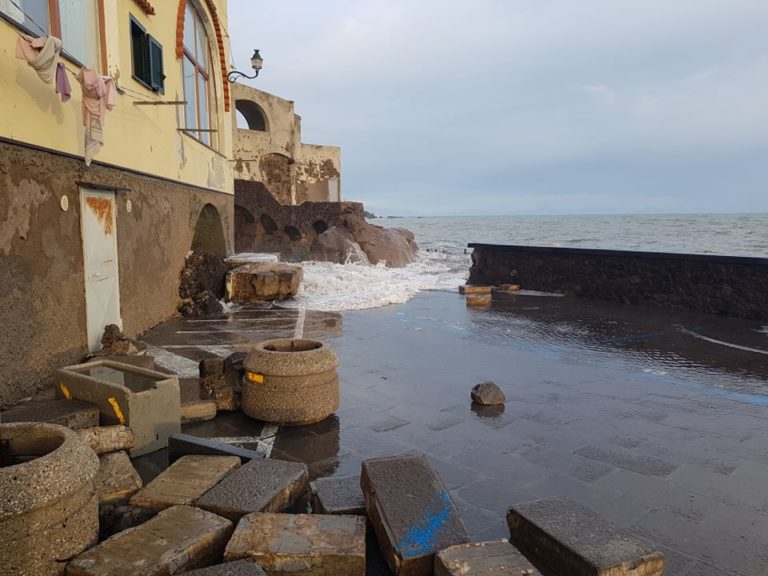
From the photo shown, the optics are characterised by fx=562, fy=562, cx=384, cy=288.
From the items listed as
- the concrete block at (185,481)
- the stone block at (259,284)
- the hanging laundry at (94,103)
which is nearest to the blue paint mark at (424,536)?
the concrete block at (185,481)

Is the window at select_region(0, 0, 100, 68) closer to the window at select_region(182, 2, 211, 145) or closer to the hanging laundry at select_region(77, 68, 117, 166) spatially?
the hanging laundry at select_region(77, 68, 117, 166)

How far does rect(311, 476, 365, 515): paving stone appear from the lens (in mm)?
3375

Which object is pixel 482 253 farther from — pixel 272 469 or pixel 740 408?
pixel 272 469

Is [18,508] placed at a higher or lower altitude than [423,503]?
higher

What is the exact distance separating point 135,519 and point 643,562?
9.14 ft

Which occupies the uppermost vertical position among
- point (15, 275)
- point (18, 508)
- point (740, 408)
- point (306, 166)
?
point (306, 166)

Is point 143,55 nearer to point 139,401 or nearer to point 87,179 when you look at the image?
point 87,179

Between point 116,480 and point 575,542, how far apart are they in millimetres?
2782

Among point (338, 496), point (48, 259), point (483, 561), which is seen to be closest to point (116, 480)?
point (338, 496)

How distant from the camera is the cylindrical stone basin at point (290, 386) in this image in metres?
5.00

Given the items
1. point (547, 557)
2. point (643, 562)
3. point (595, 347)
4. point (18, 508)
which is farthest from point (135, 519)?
point (595, 347)

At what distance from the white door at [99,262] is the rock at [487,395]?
15.3ft

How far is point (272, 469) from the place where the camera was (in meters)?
3.74

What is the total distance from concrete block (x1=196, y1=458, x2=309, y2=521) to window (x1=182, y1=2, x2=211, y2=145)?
31.1ft
